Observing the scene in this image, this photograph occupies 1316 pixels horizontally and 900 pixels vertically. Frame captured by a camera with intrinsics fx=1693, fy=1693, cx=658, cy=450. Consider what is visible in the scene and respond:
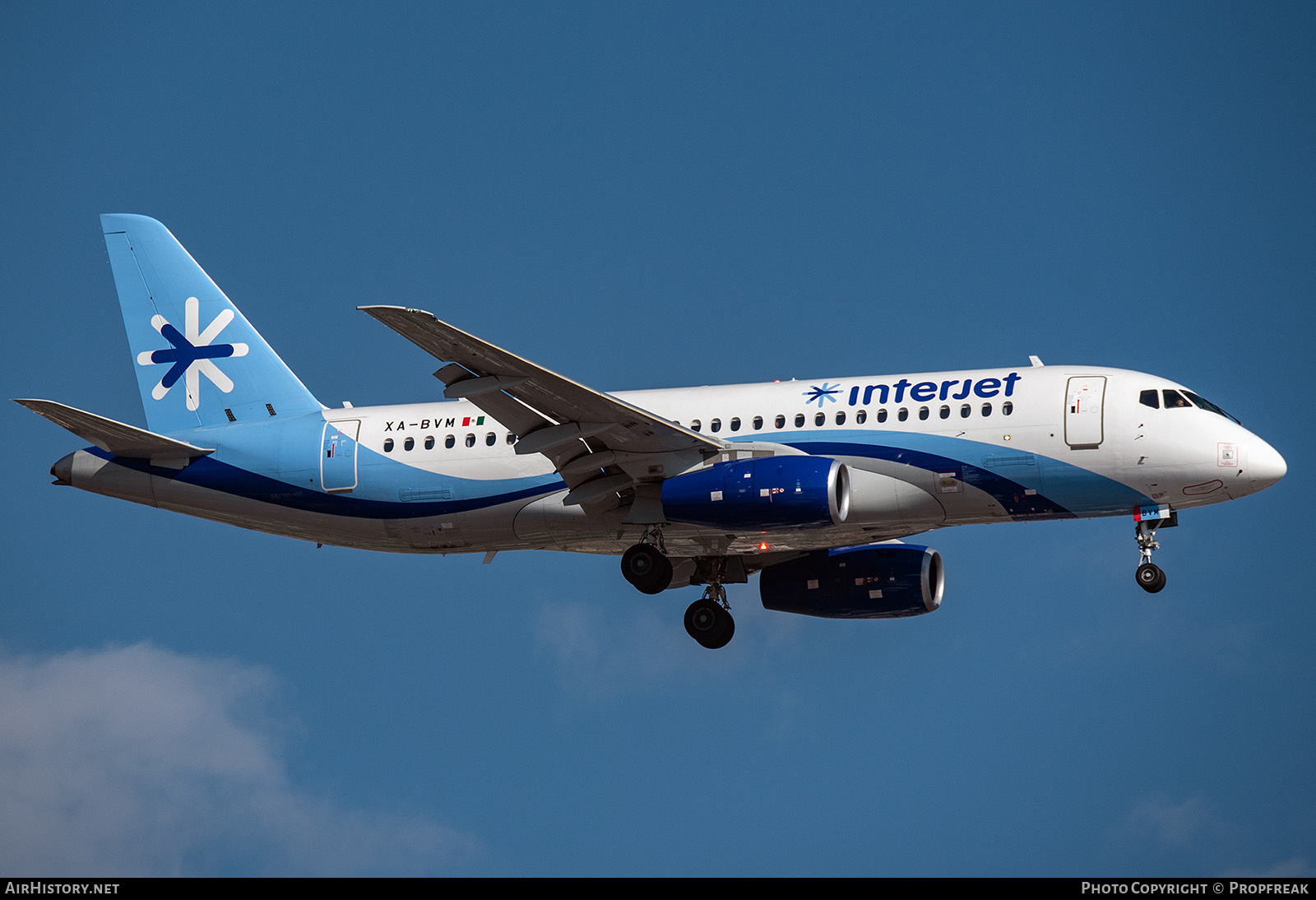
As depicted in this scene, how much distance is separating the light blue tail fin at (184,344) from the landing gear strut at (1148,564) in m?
20.0

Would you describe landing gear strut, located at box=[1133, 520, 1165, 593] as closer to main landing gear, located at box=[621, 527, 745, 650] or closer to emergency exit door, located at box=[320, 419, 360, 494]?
main landing gear, located at box=[621, 527, 745, 650]

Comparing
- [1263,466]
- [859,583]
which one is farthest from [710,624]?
[1263,466]

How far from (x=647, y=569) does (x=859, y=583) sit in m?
6.87

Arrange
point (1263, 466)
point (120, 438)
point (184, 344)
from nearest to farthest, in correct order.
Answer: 1. point (1263, 466)
2. point (120, 438)
3. point (184, 344)

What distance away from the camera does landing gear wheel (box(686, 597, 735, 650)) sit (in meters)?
41.8

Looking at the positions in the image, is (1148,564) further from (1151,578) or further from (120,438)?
(120,438)

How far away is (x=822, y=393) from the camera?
3816cm

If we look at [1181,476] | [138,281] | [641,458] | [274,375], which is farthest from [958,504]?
[138,281]

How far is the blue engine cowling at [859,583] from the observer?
139 ft

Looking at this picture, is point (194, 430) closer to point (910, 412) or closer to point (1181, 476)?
point (910, 412)

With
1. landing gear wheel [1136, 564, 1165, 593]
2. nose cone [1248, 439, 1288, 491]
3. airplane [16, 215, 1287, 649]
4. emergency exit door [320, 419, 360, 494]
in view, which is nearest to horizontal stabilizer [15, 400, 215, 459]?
airplane [16, 215, 1287, 649]

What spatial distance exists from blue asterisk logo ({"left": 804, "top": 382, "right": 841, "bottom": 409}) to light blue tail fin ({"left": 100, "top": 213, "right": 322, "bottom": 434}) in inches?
493
